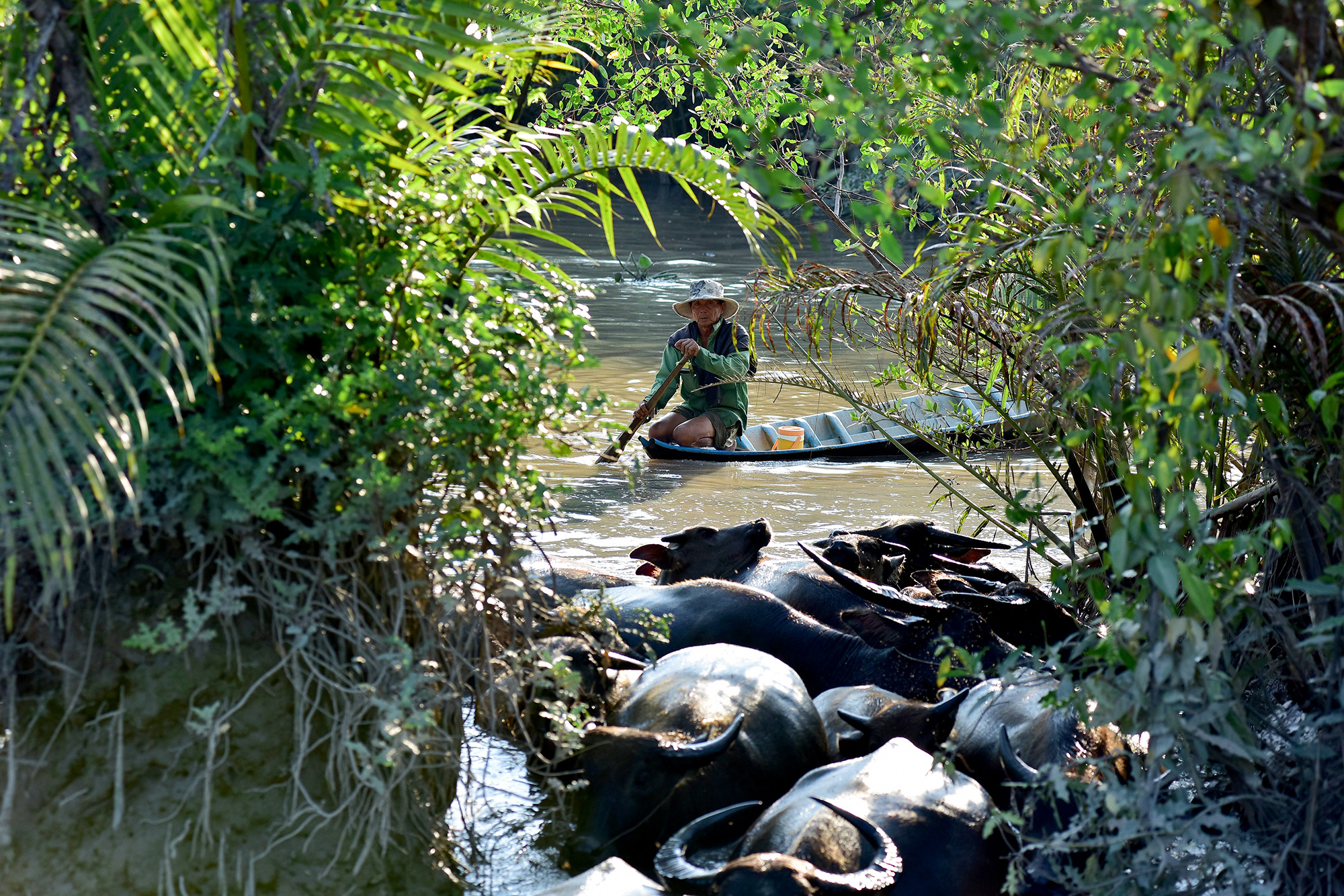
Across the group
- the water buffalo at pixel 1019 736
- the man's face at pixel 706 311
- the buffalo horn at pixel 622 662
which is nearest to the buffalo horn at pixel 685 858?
the buffalo horn at pixel 622 662

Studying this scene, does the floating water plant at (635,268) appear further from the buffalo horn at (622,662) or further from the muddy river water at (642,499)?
the buffalo horn at (622,662)

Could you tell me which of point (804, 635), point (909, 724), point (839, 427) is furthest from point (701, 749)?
point (839, 427)

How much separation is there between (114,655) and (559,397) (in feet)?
4.49

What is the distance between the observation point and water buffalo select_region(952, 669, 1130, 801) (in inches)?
143

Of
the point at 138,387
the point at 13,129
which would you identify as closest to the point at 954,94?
the point at 138,387

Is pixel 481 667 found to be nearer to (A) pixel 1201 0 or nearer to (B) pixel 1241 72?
(A) pixel 1201 0

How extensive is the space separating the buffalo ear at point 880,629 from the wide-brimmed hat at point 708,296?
5184 mm

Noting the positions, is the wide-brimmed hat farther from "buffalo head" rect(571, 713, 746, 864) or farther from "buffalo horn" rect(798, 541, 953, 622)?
"buffalo head" rect(571, 713, 746, 864)

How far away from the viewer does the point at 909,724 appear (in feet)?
13.6

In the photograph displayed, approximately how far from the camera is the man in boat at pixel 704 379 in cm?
1000

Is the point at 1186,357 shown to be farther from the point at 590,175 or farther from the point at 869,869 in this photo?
the point at 590,175

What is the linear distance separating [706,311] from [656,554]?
4.35 m

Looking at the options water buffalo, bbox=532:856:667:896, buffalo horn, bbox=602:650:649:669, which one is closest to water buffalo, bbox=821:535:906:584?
buffalo horn, bbox=602:650:649:669

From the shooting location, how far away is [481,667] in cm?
322
